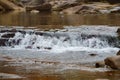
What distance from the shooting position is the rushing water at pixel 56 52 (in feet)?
46.4

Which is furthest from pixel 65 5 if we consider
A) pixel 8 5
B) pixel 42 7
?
pixel 8 5

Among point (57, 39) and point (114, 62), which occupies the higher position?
point (114, 62)

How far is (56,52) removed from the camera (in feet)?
67.4

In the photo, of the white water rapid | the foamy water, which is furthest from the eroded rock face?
the white water rapid

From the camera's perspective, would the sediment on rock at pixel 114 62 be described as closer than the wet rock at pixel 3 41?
Yes

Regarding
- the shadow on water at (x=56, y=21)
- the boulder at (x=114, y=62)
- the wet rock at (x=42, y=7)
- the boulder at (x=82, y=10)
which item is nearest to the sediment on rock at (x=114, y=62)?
A: the boulder at (x=114, y=62)

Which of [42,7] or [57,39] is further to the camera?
[42,7]

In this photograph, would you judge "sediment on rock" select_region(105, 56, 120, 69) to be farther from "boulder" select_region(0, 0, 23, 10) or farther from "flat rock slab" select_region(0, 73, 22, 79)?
"boulder" select_region(0, 0, 23, 10)

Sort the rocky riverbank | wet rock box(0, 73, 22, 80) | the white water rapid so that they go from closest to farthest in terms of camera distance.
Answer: wet rock box(0, 73, 22, 80) < the white water rapid < the rocky riverbank

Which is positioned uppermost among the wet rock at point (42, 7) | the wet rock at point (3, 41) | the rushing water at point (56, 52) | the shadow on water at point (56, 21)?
the rushing water at point (56, 52)

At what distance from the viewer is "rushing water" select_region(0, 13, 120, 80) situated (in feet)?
46.4

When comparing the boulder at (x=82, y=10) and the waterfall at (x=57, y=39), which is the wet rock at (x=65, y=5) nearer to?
the boulder at (x=82, y=10)

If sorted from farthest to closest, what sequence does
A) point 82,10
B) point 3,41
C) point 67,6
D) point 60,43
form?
point 67,6 → point 82,10 → point 3,41 → point 60,43

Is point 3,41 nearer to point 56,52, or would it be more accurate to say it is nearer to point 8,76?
point 56,52
